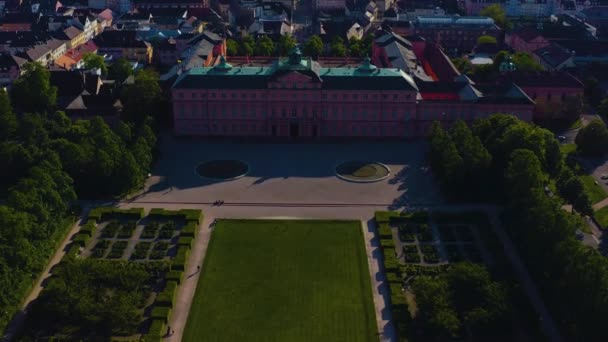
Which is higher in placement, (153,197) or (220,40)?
(220,40)

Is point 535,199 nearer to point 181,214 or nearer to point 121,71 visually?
point 181,214

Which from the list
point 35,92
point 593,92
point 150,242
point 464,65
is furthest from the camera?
point 464,65

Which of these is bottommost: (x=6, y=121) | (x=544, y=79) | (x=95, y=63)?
(x=6, y=121)

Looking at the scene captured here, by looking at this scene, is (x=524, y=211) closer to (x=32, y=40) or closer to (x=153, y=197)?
(x=153, y=197)

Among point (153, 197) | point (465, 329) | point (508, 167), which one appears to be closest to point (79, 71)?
point (153, 197)

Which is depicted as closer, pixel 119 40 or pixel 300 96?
pixel 300 96

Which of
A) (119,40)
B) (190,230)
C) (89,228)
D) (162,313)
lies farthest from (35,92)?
(162,313)

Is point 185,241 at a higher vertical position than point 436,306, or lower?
lower
